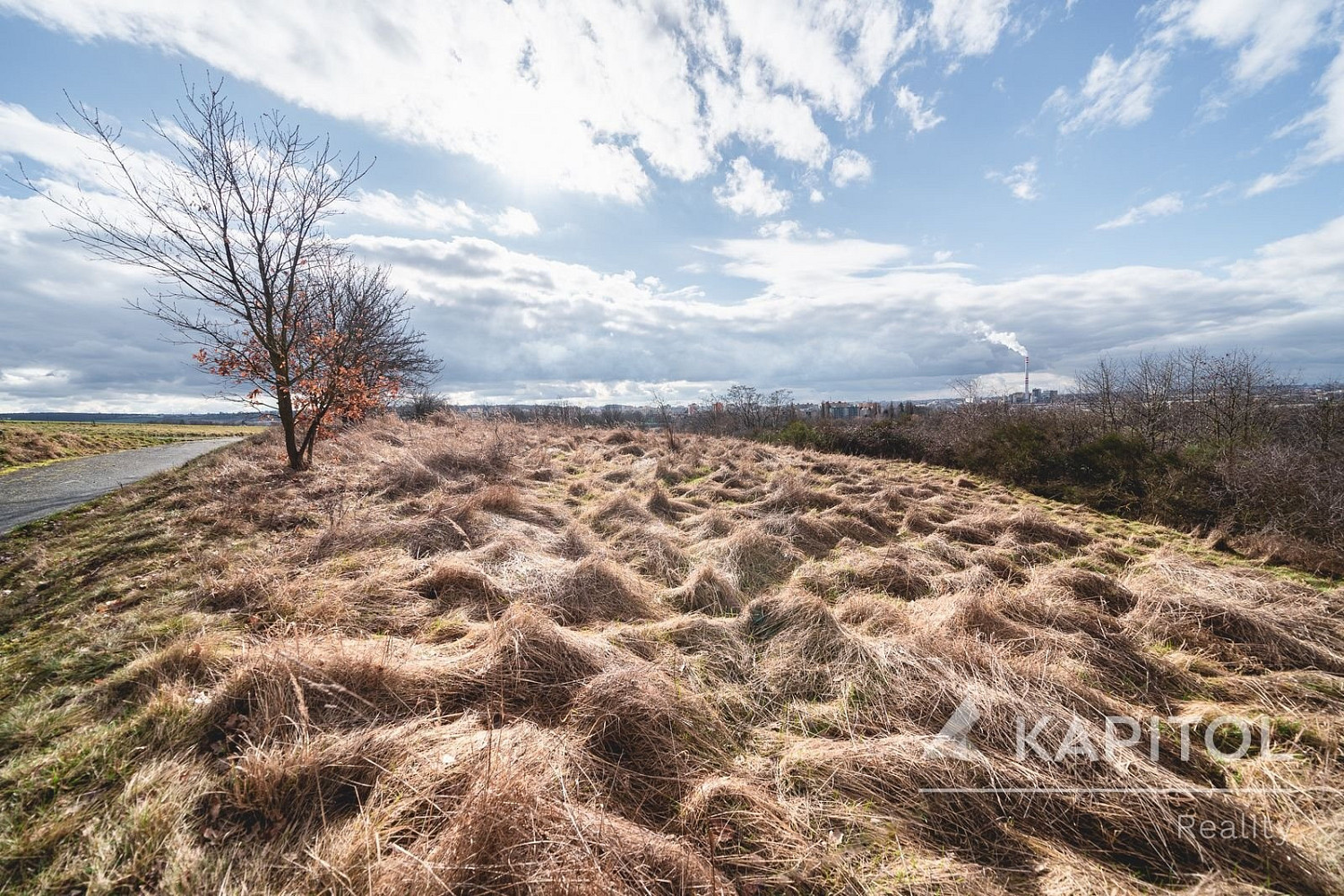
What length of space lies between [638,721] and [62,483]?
1421 cm

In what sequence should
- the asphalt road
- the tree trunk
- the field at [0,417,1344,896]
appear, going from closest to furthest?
the field at [0,417,1344,896] → the asphalt road → the tree trunk

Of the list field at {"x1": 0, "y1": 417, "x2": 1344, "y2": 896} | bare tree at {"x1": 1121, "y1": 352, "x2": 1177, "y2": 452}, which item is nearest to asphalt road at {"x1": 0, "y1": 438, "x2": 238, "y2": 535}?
field at {"x1": 0, "y1": 417, "x2": 1344, "y2": 896}

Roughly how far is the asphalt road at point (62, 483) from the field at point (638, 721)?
8.41 feet

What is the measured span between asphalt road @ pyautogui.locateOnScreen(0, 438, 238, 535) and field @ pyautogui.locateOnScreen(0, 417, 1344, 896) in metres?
2.56

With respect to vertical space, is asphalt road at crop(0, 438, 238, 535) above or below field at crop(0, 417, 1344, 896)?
A: above

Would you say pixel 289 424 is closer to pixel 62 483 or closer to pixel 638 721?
pixel 62 483

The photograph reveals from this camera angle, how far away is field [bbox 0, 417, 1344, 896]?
6.11ft

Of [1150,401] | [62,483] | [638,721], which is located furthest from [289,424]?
[1150,401]

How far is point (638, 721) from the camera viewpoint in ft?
8.65

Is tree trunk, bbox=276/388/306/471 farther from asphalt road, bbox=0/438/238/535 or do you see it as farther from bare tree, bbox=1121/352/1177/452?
bare tree, bbox=1121/352/1177/452

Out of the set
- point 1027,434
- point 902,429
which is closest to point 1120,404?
point 902,429

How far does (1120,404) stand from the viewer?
829 inches

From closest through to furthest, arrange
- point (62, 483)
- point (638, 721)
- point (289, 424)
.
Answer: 1. point (638, 721)
2. point (289, 424)
3. point (62, 483)

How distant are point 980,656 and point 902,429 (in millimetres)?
18216
